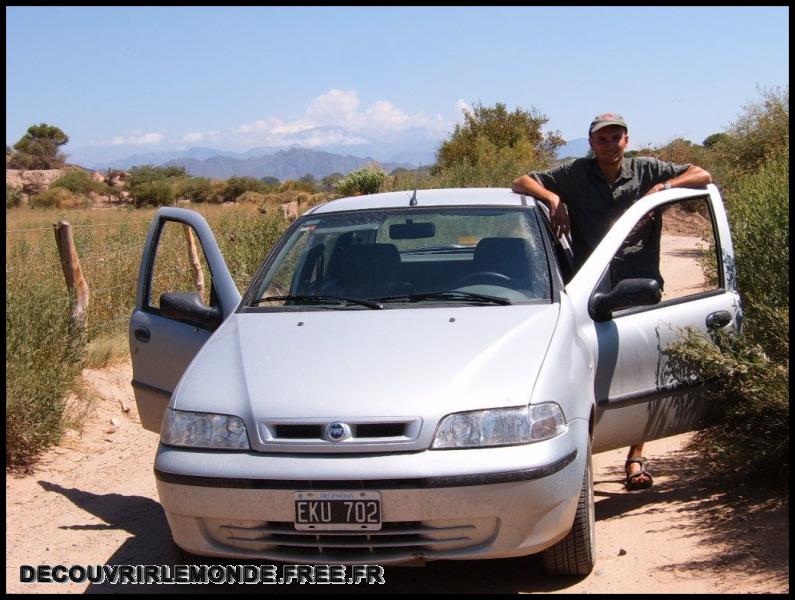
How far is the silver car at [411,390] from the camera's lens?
3.85 m

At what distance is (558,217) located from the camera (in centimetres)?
582

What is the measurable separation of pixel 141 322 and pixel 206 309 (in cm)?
53

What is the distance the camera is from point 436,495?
3779 mm

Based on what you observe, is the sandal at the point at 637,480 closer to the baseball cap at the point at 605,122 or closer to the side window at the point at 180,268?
the baseball cap at the point at 605,122

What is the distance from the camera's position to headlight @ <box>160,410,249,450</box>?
4.04 m

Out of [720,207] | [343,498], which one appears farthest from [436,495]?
[720,207]

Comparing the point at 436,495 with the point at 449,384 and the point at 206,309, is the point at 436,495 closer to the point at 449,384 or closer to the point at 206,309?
the point at 449,384

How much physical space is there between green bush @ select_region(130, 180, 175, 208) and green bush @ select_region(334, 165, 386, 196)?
90.3ft

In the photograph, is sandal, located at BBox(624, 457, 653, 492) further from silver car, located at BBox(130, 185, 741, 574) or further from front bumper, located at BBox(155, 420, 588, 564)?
front bumper, located at BBox(155, 420, 588, 564)

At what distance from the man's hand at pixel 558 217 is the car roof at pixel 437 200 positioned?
123 millimetres

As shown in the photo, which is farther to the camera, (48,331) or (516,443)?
(48,331)

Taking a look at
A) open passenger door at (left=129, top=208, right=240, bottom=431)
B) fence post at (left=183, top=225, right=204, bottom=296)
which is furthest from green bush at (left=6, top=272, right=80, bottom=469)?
fence post at (left=183, top=225, right=204, bottom=296)

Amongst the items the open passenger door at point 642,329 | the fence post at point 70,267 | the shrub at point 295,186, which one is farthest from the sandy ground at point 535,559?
the shrub at point 295,186

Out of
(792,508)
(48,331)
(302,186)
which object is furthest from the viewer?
(302,186)
